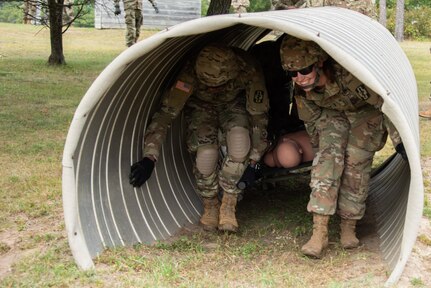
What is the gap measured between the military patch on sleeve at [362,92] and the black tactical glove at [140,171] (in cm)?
144

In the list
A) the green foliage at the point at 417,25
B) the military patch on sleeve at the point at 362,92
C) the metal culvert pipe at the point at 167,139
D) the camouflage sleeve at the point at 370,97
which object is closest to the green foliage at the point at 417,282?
the metal culvert pipe at the point at 167,139

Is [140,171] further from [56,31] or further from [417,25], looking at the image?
[417,25]

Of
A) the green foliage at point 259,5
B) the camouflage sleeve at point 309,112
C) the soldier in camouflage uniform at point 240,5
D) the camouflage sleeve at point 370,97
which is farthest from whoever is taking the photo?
the green foliage at point 259,5

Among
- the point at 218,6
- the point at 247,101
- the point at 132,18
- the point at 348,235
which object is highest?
the point at 247,101

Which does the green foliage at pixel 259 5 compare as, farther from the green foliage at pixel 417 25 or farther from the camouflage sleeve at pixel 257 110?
the camouflage sleeve at pixel 257 110

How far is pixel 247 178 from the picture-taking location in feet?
15.2

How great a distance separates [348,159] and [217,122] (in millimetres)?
1081

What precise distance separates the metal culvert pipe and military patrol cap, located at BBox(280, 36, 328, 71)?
0.66 feet

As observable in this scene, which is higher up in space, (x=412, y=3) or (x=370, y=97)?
(x=370, y=97)

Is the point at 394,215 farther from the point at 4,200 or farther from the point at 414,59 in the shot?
the point at 414,59

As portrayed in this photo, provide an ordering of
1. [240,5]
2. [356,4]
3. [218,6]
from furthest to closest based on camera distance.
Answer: [240,5] < [218,6] < [356,4]

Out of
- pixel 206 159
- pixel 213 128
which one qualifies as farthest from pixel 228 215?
pixel 213 128

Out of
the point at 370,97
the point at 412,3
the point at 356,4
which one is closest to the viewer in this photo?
the point at 370,97

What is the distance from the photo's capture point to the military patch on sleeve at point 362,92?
4055 mm
